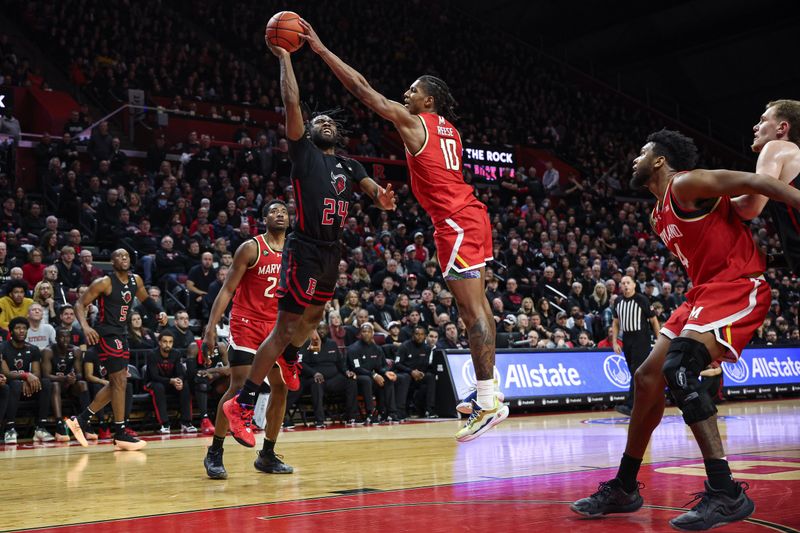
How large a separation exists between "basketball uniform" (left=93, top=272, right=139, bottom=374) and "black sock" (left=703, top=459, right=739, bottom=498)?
6403 mm

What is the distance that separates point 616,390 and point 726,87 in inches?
820

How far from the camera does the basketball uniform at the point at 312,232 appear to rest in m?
5.72

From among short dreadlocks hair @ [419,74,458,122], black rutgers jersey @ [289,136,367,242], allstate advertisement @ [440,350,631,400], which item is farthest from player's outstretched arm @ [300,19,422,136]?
allstate advertisement @ [440,350,631,400]

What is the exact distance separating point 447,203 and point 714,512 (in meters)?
2.37

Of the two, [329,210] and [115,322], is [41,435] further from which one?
[329,210]

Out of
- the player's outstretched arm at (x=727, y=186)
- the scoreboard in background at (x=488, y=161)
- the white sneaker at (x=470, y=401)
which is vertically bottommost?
the white sneaker at (x=470, y=401)

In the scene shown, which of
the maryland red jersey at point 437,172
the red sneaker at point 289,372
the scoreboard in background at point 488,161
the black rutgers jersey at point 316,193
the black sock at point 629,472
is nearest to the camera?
the black sock at point 629,472

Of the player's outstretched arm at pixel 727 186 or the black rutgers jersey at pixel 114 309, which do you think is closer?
the player's outstretched arm at pixel 727 186

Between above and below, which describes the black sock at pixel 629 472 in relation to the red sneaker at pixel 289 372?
below

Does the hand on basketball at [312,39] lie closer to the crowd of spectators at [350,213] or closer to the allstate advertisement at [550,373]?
the crowd of spectators at [350,213]

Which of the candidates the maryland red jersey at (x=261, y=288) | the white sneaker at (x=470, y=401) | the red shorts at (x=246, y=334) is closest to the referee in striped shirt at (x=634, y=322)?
the maryland red jersey at (x=261, y=288)

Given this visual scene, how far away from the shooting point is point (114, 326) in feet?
28.7

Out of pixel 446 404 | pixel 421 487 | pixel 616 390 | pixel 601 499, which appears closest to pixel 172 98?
pixel 446 404

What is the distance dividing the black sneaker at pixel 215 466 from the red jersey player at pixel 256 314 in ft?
0.14
